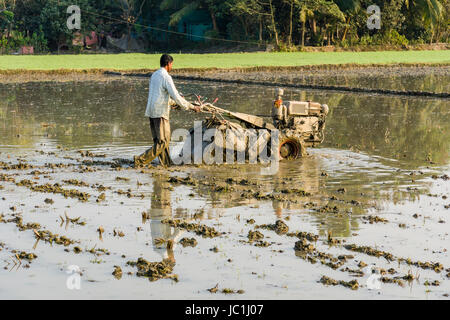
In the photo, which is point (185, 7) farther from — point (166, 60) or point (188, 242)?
point (188, 242)

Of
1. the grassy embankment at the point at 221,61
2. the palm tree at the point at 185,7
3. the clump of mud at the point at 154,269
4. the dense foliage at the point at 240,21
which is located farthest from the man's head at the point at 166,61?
the palm tree at the point at 185,7

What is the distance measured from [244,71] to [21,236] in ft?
77.3

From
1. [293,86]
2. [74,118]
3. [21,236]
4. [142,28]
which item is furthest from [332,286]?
[142,28]

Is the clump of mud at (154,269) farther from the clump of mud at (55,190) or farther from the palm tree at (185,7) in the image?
the palm tree at (185,7)

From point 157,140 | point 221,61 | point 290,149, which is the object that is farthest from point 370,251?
point 221,61

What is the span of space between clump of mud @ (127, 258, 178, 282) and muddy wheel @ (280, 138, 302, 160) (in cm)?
492

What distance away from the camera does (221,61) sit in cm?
3391

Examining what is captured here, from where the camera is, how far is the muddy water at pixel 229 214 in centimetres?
549

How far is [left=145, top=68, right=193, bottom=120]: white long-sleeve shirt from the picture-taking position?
959cm

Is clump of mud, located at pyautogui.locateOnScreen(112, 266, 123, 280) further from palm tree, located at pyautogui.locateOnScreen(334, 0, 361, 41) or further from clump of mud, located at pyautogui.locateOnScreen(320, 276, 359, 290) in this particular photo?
palm tree, located at pyautogui.locateOnScreen(334, 0, 361, 41)

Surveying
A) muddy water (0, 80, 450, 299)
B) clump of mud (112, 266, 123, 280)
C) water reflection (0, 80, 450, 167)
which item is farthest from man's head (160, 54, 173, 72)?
clump of mud (112, 266, 123, 280)

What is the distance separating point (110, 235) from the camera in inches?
266

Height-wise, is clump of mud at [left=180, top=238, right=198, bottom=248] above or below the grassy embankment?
below

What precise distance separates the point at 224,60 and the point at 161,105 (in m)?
25.1
